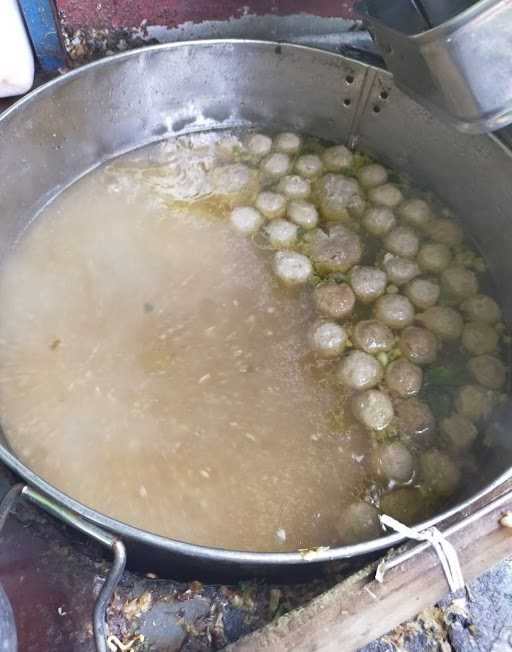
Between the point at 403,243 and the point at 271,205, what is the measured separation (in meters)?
0.53

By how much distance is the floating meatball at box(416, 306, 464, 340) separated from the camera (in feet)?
7.32

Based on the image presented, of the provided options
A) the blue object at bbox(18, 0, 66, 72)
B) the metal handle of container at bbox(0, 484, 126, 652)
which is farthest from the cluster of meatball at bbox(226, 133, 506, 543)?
the blue object at bbox(18, 0, 66, 72)

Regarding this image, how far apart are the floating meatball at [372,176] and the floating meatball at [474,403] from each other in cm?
97

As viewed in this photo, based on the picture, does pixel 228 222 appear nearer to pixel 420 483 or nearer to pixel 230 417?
pixel 230 417

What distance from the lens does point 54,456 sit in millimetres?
1950

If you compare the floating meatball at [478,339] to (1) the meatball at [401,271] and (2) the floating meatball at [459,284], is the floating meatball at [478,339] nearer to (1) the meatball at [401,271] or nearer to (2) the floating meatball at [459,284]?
Answer: (2) the floating meatball at [459,284]

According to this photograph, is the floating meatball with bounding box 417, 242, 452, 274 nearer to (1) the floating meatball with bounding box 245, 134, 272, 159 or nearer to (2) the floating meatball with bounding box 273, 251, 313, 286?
(2) the floating meatball with bounding box 273, 251, 313, 286

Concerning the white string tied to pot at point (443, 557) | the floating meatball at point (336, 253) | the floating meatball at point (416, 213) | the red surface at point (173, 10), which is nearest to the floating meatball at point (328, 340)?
the floating meatball at point (336, 253)

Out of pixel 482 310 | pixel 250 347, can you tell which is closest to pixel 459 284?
pixel 482 310

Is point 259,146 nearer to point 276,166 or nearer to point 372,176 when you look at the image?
point 276,166

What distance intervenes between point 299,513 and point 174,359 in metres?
0.66

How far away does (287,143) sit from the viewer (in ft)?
8.86

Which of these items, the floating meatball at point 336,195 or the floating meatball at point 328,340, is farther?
the floating meatball at point 336,195

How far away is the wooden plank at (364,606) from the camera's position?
1547 millimetres
